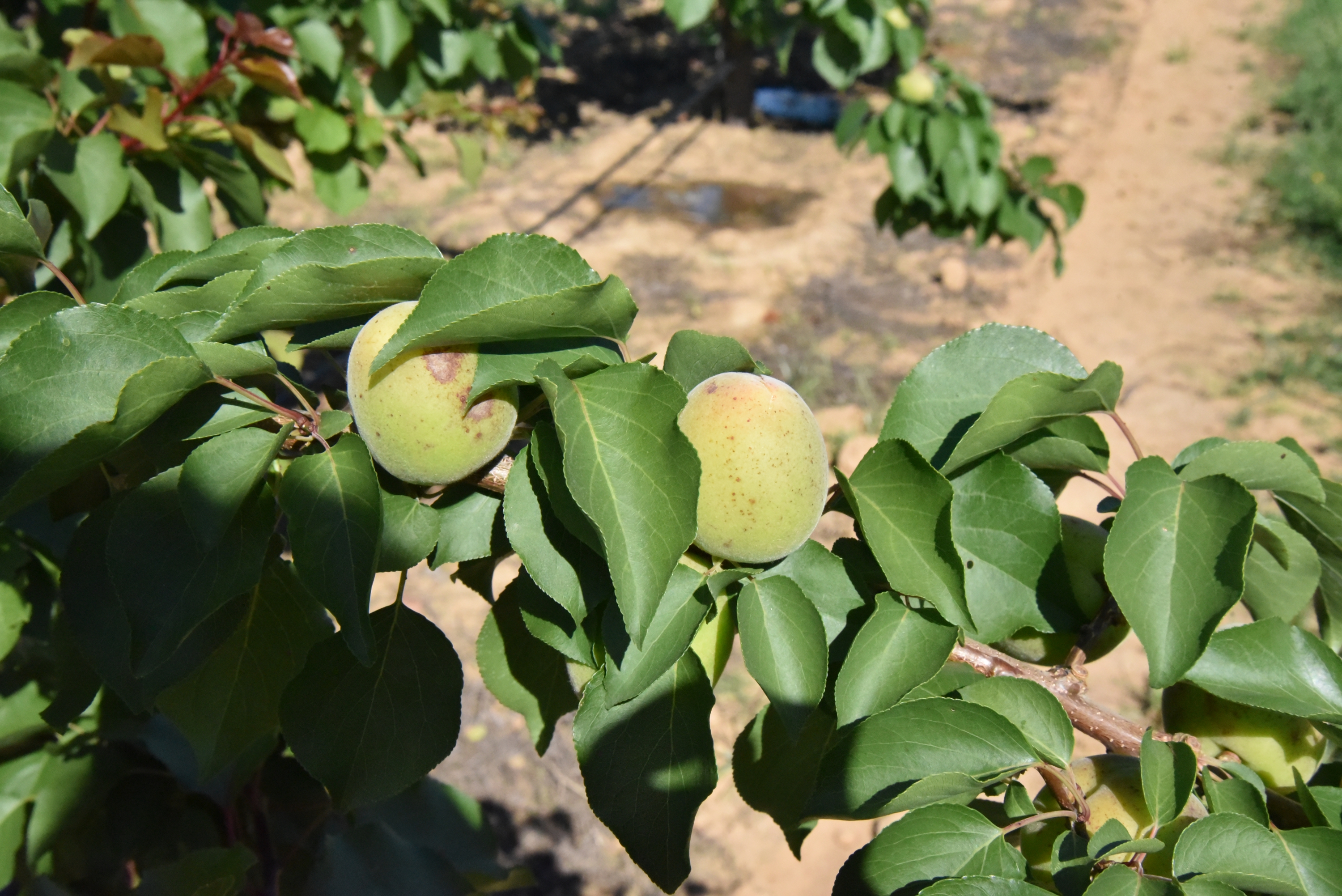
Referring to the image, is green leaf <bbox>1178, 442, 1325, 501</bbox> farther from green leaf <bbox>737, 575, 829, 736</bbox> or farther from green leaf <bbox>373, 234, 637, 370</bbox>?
green leaf <bbox>373, 234, 637, 370</bbox>

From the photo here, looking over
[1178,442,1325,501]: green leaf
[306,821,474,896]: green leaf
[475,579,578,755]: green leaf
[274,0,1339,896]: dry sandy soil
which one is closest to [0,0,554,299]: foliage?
[475,579,578,755]: green leaf

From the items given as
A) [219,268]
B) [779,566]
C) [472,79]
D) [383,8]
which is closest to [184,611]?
[219,268]

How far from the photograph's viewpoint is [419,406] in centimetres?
68

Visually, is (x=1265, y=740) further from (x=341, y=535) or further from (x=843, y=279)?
(x=843, y=279)

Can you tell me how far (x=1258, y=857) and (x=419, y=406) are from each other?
68 cm

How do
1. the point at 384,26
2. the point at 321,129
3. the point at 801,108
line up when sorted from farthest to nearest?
the point at 801,108 < the point at 384,26 < the point at 321,129

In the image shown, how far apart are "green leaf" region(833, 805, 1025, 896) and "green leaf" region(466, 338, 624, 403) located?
405 mm

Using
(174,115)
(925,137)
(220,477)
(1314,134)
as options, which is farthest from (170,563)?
(1314,134)

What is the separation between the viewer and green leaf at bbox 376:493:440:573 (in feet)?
2.28

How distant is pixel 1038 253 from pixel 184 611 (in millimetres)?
6116

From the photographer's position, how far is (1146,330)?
523 cm

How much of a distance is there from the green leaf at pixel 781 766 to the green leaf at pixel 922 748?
0.07 meters

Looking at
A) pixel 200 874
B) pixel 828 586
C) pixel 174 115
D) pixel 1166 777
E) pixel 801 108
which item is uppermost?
pixel 174 115

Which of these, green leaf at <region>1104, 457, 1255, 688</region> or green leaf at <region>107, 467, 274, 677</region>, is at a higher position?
green leaf at <region>107, 467, 274, 677</region>
